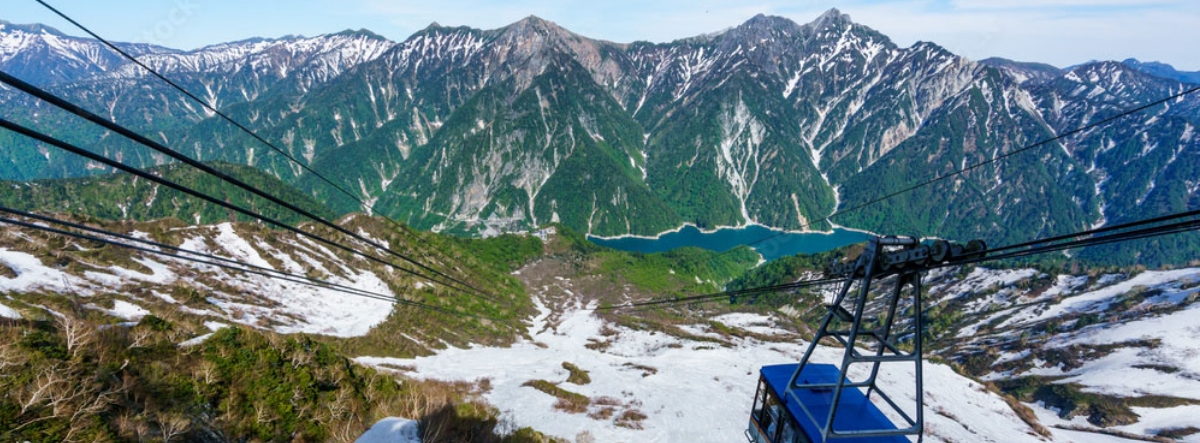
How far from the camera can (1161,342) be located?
71.0 metres

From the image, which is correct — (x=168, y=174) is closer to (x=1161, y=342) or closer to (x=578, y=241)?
(x=578, y=241)

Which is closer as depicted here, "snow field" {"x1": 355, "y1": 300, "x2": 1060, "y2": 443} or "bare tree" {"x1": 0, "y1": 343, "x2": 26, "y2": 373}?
"bare tree" {"x1": 0, "y1": 343, "x2": 26, "y2": 373}

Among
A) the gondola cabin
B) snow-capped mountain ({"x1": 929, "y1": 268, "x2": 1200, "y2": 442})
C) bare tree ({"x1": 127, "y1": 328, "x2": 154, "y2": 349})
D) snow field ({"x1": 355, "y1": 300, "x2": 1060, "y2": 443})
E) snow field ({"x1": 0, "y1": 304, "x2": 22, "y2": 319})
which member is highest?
bare tree ({"x1": 127, "y1": 328, "x2": 154, "y2": 349})

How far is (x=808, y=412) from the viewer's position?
1370 centimetres

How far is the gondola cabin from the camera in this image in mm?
14438

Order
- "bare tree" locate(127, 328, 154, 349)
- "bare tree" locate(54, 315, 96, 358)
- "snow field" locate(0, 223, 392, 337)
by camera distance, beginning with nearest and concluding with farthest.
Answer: "bare tree" locate(54, 315, 96, 358)
"bare tree" locate(127, 328, 154, 349)
"snow field" locate(0, 223, 392, 337)

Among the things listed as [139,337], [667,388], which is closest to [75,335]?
[139,337]

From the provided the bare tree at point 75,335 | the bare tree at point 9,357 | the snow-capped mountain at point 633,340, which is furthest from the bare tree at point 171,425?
the bare tree at point 9,357

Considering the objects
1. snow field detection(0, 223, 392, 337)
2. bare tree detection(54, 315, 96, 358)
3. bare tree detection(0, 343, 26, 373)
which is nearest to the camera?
bare tree detection(0, 343, 26, 373)

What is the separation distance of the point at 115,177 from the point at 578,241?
611 ft

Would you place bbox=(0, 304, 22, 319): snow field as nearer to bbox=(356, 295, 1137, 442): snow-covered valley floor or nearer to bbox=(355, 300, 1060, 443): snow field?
bbox=(356, 295, 1137, 442): snow-covered valley floor

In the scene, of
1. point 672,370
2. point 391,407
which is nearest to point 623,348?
point 672,370

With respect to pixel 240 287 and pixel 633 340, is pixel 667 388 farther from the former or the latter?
pixel 240 287

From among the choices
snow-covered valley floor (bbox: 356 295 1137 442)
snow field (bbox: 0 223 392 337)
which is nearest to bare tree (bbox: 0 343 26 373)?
snow field (bbox: 0 223 392 337)
